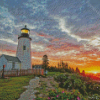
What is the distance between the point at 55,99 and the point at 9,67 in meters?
20.8

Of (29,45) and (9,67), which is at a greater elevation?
(29,45)

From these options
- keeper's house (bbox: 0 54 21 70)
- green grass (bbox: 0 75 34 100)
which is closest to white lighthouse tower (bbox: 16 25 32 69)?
keeper's house (bbox: 0 54 21 70)

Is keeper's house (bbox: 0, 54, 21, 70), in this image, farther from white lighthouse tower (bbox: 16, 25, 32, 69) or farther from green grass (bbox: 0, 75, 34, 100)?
green grass (bbox: 0, 75, 34, 100)

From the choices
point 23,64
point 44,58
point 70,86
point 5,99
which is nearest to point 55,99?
point 5,99

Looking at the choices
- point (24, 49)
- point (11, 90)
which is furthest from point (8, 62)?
point (11, 90)

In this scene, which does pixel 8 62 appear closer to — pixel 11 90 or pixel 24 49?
pixel 24 49

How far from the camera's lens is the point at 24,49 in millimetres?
24688

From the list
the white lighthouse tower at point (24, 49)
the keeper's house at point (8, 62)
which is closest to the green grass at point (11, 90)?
the keeper's house at point (8, 62)

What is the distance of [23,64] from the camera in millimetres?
24250

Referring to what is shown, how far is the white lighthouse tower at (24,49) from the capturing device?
2433cm

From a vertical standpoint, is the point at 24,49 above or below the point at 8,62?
above

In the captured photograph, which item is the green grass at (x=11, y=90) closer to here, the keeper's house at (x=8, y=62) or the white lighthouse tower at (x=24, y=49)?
the keeper's house at (x=8, y=62)

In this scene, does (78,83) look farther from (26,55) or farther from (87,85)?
(26,55)

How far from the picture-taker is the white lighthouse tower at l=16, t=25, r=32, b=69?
24.3 m
